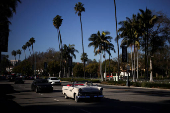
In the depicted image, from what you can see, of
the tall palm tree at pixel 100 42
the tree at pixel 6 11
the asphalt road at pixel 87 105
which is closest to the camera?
the asphalt road at pixel 87 105

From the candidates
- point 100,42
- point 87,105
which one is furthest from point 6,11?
point 100,42

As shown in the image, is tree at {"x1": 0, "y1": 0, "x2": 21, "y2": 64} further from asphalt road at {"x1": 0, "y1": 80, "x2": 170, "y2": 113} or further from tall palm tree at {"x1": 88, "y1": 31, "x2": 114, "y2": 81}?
tall palm tree at {"x1": 88, "y1": 31, "x2": 114, "y2": 81}

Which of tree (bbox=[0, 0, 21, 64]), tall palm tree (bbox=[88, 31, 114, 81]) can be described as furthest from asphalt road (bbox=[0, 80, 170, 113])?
tall palm tree (bbox=[88, 31, 114, 81])

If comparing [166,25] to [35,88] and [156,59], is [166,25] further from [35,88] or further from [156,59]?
[35,88]

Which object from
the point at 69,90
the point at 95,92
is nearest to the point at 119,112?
the point at 95,92

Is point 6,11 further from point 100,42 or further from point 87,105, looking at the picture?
point 100,42

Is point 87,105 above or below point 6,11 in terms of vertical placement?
below

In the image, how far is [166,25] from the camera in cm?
5125

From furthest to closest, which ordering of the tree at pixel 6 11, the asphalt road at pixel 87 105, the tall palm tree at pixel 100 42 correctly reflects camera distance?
the tall palm tree at pixel 100 42 < the tree at pixel 6 11 < the asphalt road at pixel 87 105

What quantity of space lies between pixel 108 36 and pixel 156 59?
22.4 metres

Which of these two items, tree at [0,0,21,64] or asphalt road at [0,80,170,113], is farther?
tree at [0,0,21,64]

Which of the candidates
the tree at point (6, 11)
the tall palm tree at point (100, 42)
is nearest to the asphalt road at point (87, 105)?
the tree at point (6, 11)

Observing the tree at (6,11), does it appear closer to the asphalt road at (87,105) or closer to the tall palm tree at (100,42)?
the asphalt road at (87,105)

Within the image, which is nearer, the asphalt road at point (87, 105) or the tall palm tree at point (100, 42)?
the asphalt road at point (87, 105)
